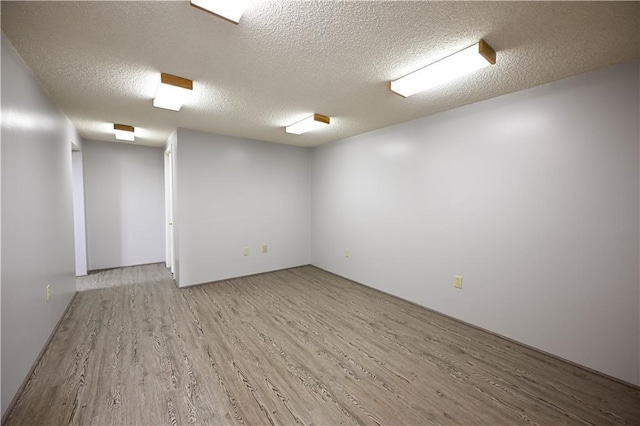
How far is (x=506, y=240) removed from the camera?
8.55 feet

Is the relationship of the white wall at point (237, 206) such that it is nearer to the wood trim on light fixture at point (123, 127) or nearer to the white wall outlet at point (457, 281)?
the wood trim on light fixture at point (123, 127)

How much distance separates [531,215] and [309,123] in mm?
2496

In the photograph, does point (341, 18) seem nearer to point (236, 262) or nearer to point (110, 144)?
point (236, 262)

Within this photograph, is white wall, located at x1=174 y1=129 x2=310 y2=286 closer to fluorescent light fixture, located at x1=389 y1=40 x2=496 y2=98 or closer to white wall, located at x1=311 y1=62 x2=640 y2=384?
white wall, located at x1=311 y1=62 x2=640 y2=384

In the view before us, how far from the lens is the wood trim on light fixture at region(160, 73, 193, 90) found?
2.18 metres

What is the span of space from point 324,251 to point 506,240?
3.03 m

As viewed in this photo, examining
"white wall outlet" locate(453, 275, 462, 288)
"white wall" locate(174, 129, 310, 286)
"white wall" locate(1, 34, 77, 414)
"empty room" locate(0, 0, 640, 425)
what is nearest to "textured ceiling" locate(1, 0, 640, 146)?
"empty room" locate(0, 0, 640, 425)

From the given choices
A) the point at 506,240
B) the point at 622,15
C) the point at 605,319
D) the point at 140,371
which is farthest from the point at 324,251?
the point at 622,15

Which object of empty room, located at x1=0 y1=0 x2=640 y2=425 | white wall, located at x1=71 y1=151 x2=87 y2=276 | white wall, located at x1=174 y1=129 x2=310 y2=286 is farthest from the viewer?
white wall, located at x1=71 y1=151 x2=87 y2=276

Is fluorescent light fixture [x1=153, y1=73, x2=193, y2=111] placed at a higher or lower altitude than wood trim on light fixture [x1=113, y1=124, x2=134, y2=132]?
lower

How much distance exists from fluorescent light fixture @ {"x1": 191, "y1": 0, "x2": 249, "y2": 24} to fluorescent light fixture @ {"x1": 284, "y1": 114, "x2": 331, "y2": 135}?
1.81 metres

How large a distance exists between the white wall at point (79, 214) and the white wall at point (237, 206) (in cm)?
187

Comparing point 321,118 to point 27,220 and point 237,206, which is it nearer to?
point 237,206

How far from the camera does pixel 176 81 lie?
87.8 inches
